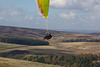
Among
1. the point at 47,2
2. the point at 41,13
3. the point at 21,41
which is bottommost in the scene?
the point at 21,41

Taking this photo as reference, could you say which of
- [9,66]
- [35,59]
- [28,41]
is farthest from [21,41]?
[9,66]

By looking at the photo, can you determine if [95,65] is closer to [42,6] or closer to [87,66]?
[87,66]

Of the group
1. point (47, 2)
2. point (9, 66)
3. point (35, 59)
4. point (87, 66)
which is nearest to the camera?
point (47, 2)

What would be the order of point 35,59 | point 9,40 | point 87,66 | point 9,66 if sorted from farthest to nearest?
point 9,40 → point 35,59 → point 87,66 → point 9,66

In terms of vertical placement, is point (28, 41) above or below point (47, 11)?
below

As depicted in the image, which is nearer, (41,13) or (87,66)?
(41,13)

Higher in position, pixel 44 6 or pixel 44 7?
pixel 44 6
